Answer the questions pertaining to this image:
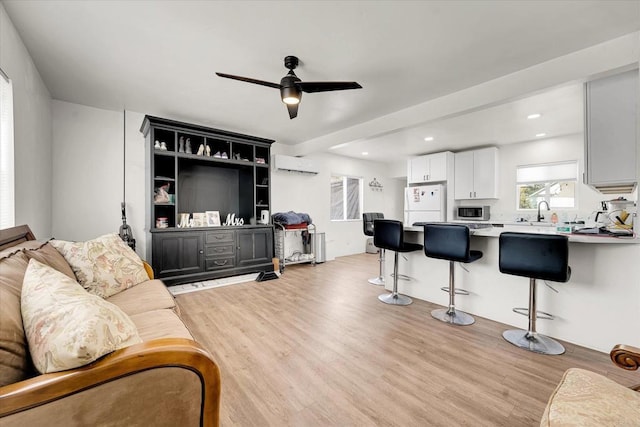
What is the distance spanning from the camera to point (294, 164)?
5.64m

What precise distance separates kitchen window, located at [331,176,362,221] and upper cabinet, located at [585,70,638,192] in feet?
16.0

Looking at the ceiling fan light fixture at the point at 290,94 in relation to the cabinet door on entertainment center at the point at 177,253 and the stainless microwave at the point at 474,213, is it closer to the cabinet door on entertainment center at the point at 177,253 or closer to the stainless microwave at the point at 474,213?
the cabinet door on entertainment center at the point at 177,253

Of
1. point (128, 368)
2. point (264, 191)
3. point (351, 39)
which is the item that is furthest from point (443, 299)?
point (264, 191)

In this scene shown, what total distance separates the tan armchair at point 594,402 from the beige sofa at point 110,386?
3.86ft

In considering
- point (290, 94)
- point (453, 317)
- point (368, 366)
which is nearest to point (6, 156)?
point (290, 94)

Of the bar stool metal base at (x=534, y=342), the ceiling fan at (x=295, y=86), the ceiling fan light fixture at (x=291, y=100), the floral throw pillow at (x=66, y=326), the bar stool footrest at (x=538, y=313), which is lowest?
the bar stool metal base at (x=534, y=342)

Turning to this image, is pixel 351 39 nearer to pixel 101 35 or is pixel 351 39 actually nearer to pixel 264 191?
pixel 101 35

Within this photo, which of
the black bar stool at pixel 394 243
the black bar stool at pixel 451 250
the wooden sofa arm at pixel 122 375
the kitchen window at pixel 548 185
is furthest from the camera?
the kitchen window at pixel 548 185

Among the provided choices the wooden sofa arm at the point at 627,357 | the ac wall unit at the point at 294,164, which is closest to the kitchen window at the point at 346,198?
the ac wall unit at the point at 294,164

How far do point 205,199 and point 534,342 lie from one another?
187 inches

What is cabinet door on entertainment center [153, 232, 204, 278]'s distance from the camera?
12.3 ft

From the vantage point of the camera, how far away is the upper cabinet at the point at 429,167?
604 cm

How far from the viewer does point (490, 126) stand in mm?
4441

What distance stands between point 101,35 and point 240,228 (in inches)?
115
